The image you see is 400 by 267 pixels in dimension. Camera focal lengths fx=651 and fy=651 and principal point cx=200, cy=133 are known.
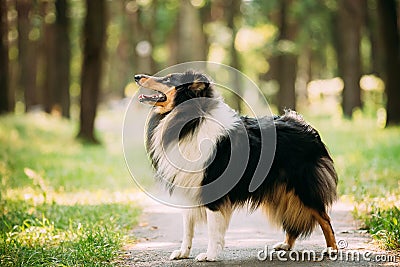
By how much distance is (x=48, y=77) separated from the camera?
31.8 m

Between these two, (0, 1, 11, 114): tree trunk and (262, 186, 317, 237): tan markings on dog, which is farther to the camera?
(0, 1, 11, 114): tree trunk

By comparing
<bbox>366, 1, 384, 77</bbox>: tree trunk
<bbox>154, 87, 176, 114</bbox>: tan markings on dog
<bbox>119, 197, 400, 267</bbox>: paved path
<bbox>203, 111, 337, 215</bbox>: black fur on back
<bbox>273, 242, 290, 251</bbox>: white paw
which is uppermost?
<bbox>366, 1, 384, 77</bbox>: tree trunk

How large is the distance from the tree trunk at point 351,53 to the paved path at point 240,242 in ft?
60.8

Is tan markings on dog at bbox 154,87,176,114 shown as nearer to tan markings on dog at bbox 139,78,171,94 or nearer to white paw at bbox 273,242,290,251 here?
tan markings on dog at bbox 139,78,171,94

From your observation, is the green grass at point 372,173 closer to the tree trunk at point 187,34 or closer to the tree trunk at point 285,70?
the tree trunk at point 187,34

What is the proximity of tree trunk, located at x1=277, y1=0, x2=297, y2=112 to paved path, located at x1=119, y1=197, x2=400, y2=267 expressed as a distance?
68.5 ft

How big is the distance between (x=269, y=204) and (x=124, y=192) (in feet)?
19.5

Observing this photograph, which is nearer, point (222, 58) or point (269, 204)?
point (269, 204)

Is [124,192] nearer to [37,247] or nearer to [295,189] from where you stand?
[37,247]

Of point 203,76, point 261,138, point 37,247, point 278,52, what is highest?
point 278,52

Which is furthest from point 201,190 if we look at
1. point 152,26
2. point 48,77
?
point 152,26

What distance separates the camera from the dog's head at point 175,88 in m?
6.58

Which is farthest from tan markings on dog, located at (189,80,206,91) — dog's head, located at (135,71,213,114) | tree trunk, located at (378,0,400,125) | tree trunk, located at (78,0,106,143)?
tree trunk, located at (78,0,106,143)

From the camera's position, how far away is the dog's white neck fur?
21.2 ft
